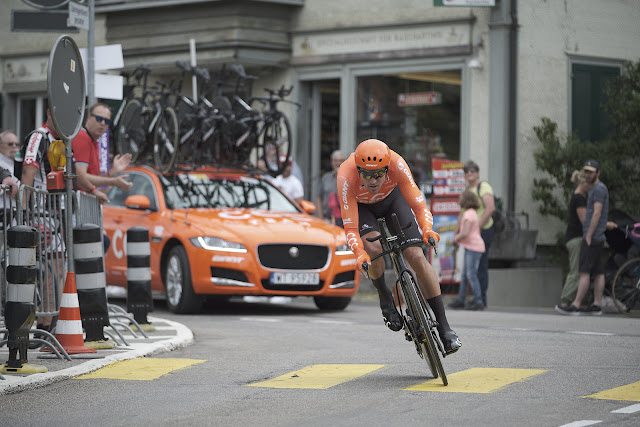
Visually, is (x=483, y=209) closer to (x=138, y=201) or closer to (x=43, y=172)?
(x=138, y=201)

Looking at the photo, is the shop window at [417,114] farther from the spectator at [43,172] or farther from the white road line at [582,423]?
the white road line at [582,423]

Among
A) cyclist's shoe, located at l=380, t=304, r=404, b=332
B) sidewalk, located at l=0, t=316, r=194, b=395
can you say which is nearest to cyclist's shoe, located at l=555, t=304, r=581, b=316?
sidewalk, located at l=0, t=316, r=194, b=395

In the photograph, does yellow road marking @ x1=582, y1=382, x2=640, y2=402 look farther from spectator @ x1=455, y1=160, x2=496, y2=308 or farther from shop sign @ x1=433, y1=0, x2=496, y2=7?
shop sign @ x1=433, y1=0, x2=496, y2=7

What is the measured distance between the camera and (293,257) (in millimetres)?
14938

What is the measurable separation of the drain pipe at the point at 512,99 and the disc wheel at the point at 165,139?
6052mm

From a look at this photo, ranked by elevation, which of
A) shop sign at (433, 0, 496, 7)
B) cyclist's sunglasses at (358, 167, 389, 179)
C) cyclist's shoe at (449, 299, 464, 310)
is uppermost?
shop sign at (433, 0, 496, 7)

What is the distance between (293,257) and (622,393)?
7.34 meters

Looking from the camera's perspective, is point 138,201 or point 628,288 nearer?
point 138,201

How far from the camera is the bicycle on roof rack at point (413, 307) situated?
336 inches

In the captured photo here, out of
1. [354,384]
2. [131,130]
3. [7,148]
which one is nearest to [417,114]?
[131,130]

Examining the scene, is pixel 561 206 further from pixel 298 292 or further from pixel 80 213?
pixel 80 213

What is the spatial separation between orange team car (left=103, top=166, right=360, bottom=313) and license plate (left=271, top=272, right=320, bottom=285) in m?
0.01

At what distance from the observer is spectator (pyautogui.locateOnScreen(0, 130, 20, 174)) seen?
502 inches

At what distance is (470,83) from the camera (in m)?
20.8
